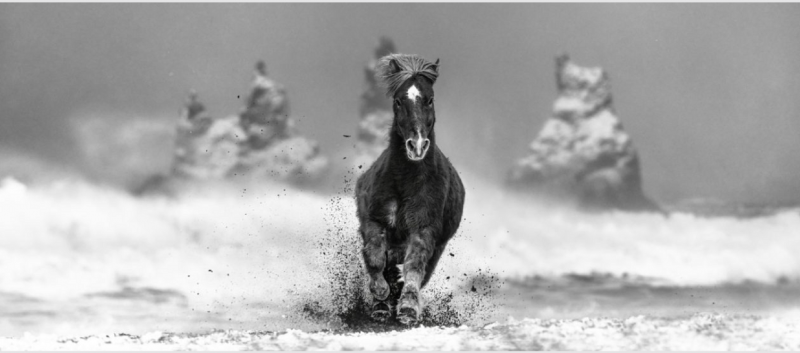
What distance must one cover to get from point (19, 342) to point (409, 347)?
155 inches

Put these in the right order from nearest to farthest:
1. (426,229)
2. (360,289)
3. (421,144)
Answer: (421,144) < (426,229) < (360,289)

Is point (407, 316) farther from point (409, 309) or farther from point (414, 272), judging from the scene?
point (414, 272)

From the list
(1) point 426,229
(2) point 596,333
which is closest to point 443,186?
(1) point 426,229

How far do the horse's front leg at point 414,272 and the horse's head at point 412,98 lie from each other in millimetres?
991

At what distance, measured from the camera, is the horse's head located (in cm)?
962

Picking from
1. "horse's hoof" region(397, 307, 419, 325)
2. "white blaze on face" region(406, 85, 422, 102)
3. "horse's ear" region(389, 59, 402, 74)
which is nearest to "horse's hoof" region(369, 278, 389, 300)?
"horse's hoof" region(397, 307, 419, 325)

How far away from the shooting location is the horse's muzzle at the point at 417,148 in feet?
31.2

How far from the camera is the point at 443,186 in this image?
34.8ft

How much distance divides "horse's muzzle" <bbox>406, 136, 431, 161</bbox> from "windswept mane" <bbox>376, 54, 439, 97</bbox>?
37.9 inches

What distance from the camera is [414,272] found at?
9.75 meters

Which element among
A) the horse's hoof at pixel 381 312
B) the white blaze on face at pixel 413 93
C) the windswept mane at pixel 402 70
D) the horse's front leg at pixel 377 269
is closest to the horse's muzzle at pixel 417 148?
the white blaze on face at pixel 413 93

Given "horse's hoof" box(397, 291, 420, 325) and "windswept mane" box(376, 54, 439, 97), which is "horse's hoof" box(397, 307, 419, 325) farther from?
"windswept mane" box(376, 54, 439, 97)

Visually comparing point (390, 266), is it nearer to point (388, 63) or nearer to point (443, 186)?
point (443, 186)

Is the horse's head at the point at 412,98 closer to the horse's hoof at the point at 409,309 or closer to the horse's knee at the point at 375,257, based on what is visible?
the horse's knee at the point at 375,257
